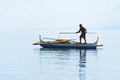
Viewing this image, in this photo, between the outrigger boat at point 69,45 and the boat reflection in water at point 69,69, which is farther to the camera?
the outrigger boat at point 69,45

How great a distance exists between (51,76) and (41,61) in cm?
641

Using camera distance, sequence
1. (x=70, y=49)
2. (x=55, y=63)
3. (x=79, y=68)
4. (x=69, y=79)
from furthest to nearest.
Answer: (x=70, y=49) → (x=55, y=63) → (x=79, y=68) → (x=69, y=79)

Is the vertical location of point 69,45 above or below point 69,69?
above

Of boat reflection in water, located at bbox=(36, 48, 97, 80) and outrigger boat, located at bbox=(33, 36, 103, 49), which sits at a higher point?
outrigger boat, located at bbox=(33, 36, 103, 49)

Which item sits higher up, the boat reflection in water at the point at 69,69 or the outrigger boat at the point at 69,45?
the outrigger boat at the point at 69,45

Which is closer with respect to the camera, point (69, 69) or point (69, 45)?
point (69, 69)

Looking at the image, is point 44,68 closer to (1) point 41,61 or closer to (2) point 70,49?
(1) point 41,61

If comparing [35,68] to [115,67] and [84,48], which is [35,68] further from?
[84,48]

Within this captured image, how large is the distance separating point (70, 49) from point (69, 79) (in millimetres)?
16290

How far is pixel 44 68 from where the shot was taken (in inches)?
837

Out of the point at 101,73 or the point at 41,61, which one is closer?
the point at 101,73

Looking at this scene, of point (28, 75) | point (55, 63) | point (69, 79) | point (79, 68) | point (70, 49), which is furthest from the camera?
point (70, 49)

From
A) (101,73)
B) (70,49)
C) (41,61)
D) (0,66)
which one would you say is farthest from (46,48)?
(101,73)

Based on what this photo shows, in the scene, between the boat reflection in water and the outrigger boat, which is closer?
the boat reflection in water
